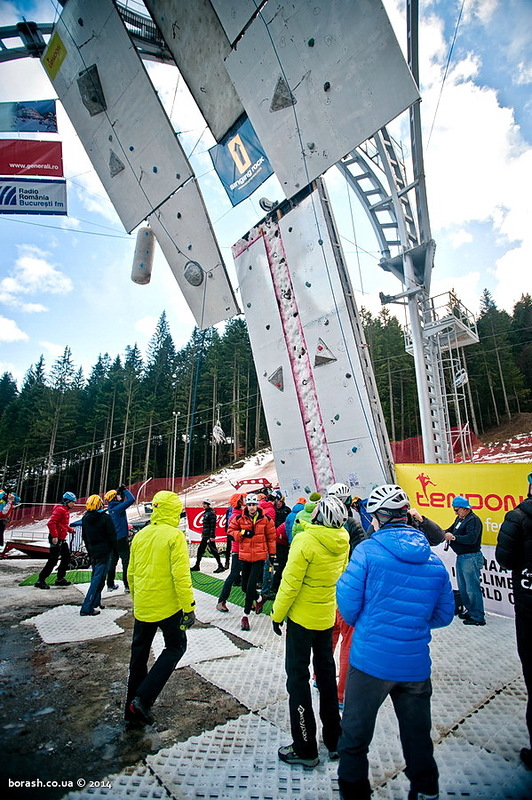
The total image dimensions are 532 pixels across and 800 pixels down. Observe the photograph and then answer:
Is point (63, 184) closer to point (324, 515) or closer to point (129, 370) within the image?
point (324, 515)

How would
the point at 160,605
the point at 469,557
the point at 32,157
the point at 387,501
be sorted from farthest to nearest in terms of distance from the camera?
the point at 32,157 < the point at 469,557 < the point at 160,605 < the point at 387,501

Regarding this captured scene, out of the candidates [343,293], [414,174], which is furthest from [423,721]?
[414,174]

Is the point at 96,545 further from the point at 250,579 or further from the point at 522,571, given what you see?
the point at 522,571

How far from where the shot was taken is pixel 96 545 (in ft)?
16.8

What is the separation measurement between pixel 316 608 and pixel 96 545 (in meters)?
3.81

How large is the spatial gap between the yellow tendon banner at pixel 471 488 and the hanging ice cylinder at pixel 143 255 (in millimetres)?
6967

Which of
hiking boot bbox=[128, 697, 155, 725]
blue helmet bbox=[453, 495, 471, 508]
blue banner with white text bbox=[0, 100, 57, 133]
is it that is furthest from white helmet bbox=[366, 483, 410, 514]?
blue banner with white text bbox=[0, 100, 57, 133]

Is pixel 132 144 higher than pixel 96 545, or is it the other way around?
pixel 132 144

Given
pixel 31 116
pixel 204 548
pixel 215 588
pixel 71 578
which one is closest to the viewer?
pixel 215 588

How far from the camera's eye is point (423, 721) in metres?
1.79

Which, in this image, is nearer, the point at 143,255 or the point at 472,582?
the point at 472,582

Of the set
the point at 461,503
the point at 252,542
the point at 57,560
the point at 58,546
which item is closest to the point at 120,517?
the point at 58,546

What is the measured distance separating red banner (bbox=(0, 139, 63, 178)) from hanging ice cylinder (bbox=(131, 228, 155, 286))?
89.6 inches

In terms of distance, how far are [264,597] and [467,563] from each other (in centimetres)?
298
